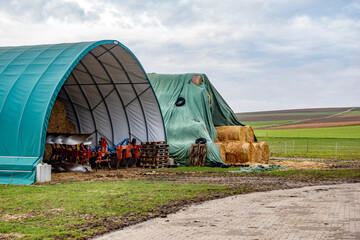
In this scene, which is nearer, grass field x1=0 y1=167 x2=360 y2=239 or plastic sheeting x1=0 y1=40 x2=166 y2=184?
grass field x1=0 y1=167 x2=360 y2=239

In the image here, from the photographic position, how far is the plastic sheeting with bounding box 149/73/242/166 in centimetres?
2792

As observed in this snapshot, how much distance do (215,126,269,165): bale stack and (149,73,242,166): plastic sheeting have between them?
0.65 meters

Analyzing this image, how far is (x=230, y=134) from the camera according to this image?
30312mm

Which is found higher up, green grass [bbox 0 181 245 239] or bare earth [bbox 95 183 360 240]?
bare earth [bbox 95 183 360 240]

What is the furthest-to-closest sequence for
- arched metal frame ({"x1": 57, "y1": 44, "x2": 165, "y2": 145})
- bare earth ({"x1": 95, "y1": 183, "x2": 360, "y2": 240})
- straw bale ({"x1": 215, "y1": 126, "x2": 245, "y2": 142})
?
straw bale ({"x1": 215, "y1": 126, "x2": 245, "y2": 142}) < arched metal frame ({"x1": 57, "y1": 44, "x2": 165, "y2": 145}) < bare earth ({"x1": 95, "y1": 183, "x2": 360, "y2": 240})

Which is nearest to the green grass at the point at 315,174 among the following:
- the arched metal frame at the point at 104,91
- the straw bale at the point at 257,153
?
the straw bale at the point at 257,153

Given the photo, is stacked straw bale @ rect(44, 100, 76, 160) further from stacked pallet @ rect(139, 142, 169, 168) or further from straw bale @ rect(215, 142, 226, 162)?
straw bale @ rect(215, 142, 226, 162)

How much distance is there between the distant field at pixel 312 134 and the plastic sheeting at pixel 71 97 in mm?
14872

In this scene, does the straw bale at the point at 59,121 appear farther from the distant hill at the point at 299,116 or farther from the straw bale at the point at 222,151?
the distant hill at the point at 299,116

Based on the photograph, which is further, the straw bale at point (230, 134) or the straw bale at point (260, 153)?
the straw bale at point (230, 134)

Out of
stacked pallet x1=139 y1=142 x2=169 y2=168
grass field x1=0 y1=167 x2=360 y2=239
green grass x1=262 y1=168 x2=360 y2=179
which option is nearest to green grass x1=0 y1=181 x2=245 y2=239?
grass field x1=0 y1=167 x2=360 y2=239

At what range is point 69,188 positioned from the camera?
15461 millimetres

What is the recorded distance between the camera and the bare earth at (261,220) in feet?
29.2

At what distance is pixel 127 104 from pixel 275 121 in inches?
2960
